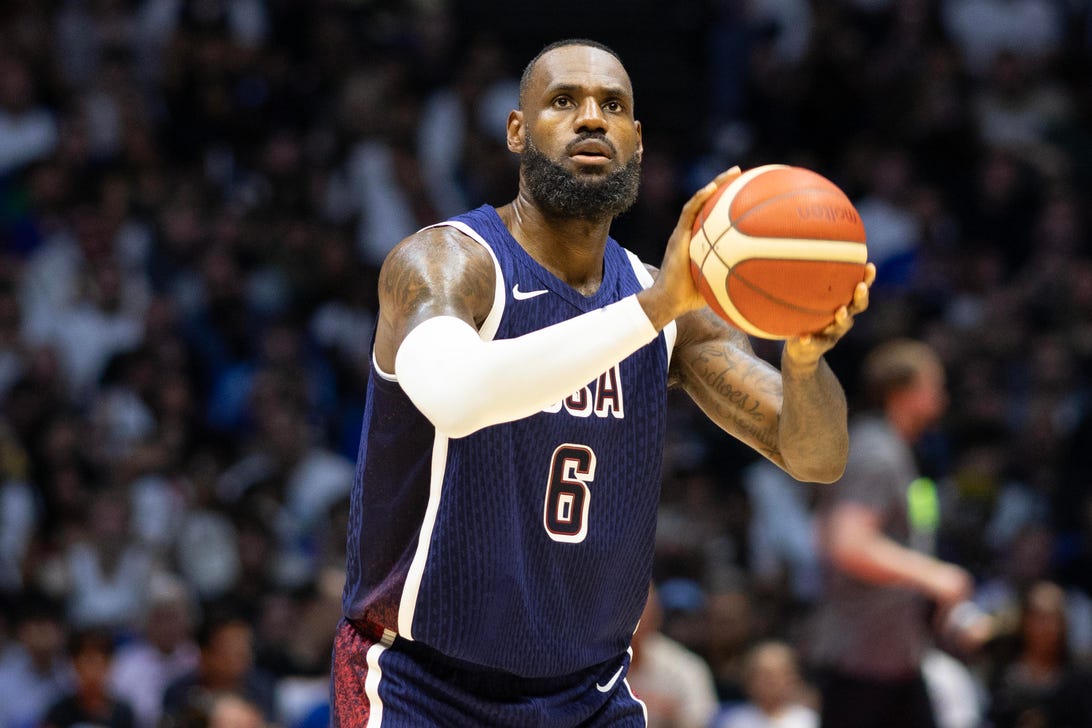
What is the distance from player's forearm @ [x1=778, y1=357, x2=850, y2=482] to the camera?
161 inches

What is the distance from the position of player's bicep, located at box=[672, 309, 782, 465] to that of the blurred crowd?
3968 millimetres

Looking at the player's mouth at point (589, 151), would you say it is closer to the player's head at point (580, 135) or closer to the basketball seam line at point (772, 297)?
the player's head at point (580, 135)

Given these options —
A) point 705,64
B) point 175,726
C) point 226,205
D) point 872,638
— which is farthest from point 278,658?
point 705,64

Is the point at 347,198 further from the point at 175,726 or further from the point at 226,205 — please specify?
the point at 175,726

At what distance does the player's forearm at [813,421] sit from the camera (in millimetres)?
4086

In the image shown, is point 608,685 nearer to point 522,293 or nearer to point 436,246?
point 522,293

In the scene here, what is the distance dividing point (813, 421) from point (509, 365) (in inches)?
39.5

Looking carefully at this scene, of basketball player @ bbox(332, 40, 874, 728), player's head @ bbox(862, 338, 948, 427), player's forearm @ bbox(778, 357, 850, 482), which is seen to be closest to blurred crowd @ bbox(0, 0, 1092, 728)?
player's head @ bbox(862, 338, 948, 427)

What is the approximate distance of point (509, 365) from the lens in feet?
11.5

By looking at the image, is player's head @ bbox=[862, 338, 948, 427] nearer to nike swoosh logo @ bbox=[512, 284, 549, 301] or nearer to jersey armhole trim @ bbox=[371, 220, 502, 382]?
nike swoosh logo @ bbox=[512, 284, 549, 301]

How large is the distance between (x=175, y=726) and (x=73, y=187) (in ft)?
19.2

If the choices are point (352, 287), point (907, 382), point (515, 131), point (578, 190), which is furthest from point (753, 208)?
point (352, 287)

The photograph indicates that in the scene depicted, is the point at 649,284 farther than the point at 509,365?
Yes

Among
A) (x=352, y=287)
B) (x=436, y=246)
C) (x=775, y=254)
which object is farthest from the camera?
(x=352, y=287)
